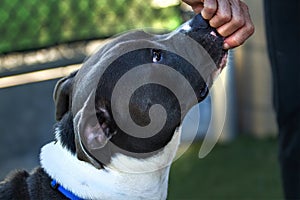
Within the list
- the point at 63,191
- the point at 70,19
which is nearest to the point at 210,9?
the point at 63,191

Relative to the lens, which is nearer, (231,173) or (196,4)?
(196,4)

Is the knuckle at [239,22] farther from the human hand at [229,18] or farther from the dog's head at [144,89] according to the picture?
the dog's head at [144,89]

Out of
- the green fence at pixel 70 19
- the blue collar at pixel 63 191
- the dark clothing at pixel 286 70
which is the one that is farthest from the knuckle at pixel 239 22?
the green fence at pixel 70 19

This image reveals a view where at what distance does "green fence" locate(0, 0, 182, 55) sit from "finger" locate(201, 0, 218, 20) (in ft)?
10.0

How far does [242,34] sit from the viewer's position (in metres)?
2.82

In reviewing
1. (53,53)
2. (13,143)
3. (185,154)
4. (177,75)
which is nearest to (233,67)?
(185,154)

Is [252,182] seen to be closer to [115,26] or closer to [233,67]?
[233,67]

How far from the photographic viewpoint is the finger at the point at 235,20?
2752 mm

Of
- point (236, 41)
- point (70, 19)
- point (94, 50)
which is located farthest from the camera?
point (70, 19)

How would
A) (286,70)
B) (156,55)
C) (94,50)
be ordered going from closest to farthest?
1. (156,55)
2. (286,70)
3. (94,50)

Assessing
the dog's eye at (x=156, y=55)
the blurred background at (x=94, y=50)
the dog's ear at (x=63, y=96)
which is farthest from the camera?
the blurred background at (x=94, y=50)

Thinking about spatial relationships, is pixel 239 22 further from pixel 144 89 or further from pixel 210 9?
pixel 144 89

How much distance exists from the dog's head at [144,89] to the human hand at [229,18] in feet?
0.20

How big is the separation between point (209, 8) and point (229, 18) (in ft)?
0.28
